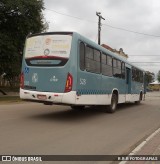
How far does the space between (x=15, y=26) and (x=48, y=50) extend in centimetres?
1826

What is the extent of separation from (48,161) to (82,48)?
6.74 m

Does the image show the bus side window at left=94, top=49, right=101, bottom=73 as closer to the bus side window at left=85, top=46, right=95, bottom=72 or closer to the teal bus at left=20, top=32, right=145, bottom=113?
the teal bus at left=20, top=32, right=145, bottom=113

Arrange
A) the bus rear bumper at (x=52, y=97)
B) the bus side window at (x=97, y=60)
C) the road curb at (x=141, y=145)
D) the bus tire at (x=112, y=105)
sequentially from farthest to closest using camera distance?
the bus tire at (x=112, y=105)
the bus side window at (x=97, y=60)
the bus rear bumper at (x=52, y=97)
the road curb at (x=141, y=145)

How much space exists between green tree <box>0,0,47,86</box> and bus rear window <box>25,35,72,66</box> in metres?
15.0

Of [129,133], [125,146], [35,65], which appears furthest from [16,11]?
[125,146]

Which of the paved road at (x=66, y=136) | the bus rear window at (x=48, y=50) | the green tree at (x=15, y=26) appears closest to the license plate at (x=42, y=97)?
the paved road at (x=66, y=136)

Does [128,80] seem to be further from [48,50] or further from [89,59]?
[48,50]

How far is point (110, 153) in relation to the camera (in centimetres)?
807

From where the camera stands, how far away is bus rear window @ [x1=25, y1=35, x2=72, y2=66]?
12609 mm

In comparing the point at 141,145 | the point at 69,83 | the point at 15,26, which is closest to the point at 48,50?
the point at 69,83

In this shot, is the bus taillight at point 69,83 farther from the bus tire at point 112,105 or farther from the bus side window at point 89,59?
the bus tire at point 112,105

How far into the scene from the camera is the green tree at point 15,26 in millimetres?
28219

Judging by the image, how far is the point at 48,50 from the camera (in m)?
12.9

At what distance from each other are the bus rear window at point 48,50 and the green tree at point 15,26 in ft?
49.2
